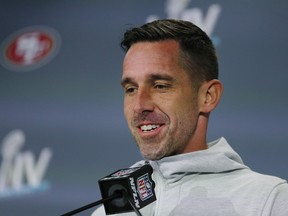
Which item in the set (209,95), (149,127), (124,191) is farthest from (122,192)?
(209,95)

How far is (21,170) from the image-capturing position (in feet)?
5.92

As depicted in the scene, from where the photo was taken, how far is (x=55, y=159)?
5.92ft

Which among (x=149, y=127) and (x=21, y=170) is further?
(x=21, y=170)

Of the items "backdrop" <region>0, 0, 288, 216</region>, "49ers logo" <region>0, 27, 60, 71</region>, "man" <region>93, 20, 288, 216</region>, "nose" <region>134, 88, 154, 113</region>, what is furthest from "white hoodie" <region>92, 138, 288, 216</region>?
"49ers logo" <region>0, 27, 60, 71</region>

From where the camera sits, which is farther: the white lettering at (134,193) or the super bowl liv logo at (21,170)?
the super bowl liv logo at (21,170)

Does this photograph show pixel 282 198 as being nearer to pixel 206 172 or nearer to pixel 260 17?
pixel 206 172

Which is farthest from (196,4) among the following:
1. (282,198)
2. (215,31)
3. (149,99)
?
(282,198)

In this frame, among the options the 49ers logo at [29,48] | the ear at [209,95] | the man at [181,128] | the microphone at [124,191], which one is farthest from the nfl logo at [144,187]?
the 49ers logo at [29,48]

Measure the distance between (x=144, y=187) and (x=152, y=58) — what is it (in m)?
0.28

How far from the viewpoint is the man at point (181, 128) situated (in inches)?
37.6

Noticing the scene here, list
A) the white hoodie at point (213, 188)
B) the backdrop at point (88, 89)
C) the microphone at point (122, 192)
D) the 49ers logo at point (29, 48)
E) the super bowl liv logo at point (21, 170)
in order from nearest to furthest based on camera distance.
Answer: the microphone at point (122, 192)
the white hoodie at point (213, 188)
the backdrop at point (88, 89)
the super bowl liv logo at point (21, 170)
the 49ers logo at point (29, 48)

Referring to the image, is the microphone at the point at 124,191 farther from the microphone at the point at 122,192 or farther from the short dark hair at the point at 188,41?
the short dark hair at the point at 188,41

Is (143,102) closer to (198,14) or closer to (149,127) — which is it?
(149,127)

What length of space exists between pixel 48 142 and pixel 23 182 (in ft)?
0.51
